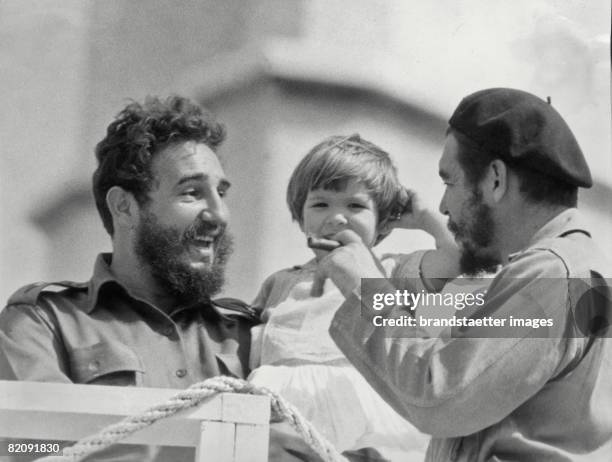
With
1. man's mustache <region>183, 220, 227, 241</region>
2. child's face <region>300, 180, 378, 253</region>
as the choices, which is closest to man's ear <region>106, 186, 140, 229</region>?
man's mustache <region>183, 220, 227, 241</region>

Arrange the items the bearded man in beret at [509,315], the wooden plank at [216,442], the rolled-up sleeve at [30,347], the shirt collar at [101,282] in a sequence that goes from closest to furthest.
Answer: the wooden plank at [216,442], the bearded man in beret at [509,315], the rolled-up sleeve at [30,347], the shirt collar at [101,282]

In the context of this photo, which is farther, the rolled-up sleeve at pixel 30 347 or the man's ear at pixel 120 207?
the man's ear at pixel 120 207

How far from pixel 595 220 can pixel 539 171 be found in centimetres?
18

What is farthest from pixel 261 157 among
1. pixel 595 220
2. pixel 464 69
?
pixel 595 220

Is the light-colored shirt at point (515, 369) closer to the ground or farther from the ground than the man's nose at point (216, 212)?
closer to the ground

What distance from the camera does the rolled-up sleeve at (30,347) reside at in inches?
125

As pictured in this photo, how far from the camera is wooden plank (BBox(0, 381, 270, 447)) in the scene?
9.80 ft

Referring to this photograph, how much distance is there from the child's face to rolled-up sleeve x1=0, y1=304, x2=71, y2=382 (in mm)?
572

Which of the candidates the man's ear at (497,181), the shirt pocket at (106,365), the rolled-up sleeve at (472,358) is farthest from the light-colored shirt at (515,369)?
the shirt pocket at (106,365)

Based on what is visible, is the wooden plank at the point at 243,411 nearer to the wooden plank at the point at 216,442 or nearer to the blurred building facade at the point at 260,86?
the wooden plank at the point at 216,442

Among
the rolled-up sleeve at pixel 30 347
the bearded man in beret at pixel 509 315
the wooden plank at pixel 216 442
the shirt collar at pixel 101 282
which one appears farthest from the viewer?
the shirt collar at pixel 101 282

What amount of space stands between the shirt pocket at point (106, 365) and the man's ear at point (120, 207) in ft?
0.90

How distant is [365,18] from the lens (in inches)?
136

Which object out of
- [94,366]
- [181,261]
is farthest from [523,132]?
[94,366]
